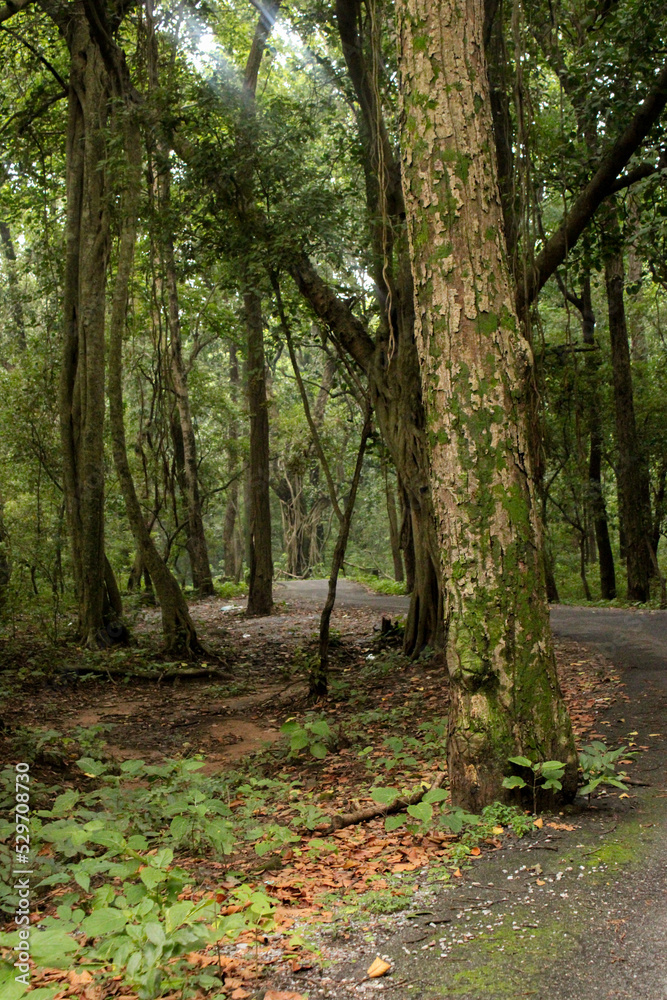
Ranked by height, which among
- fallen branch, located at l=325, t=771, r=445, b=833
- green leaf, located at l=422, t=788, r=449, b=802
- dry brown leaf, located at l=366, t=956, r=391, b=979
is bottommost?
fallen branch, located at l=325, t=771, r=445, b=833

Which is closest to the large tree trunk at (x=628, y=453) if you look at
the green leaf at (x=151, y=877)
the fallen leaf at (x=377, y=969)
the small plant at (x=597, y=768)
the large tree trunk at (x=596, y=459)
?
the large tree trunk at (x=596, y=459)

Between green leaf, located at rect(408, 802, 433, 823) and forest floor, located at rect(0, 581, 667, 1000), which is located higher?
green leaf, located at rect(408, 802, 433, 823)

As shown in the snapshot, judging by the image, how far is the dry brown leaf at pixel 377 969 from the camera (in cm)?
252

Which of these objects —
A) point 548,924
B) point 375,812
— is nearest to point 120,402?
point 375,812

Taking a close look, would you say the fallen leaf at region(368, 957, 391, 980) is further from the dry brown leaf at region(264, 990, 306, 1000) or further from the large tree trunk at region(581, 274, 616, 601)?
the large tree trunk at region(581, 274, 616, 601)

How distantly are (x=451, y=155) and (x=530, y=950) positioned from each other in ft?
11.6

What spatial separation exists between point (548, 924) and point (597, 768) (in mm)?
1298

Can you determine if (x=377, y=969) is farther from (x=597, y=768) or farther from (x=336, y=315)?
(x=336, y=315)

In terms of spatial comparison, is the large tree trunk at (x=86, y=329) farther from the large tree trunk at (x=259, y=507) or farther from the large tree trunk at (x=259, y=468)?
the large tree trunk at (x=259, y=507)

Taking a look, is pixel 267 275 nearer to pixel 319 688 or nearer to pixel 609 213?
pixel 609 213

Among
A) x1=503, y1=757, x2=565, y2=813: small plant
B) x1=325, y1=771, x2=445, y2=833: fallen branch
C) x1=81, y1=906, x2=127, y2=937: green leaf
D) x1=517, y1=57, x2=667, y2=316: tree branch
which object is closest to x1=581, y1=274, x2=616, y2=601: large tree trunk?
x1=517, y1=57, x2=667, y2=316: tree branch

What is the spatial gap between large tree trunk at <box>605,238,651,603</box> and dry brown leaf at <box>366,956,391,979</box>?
12.4m

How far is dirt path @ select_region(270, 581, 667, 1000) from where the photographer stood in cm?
241

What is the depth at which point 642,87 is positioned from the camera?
8.59 m
